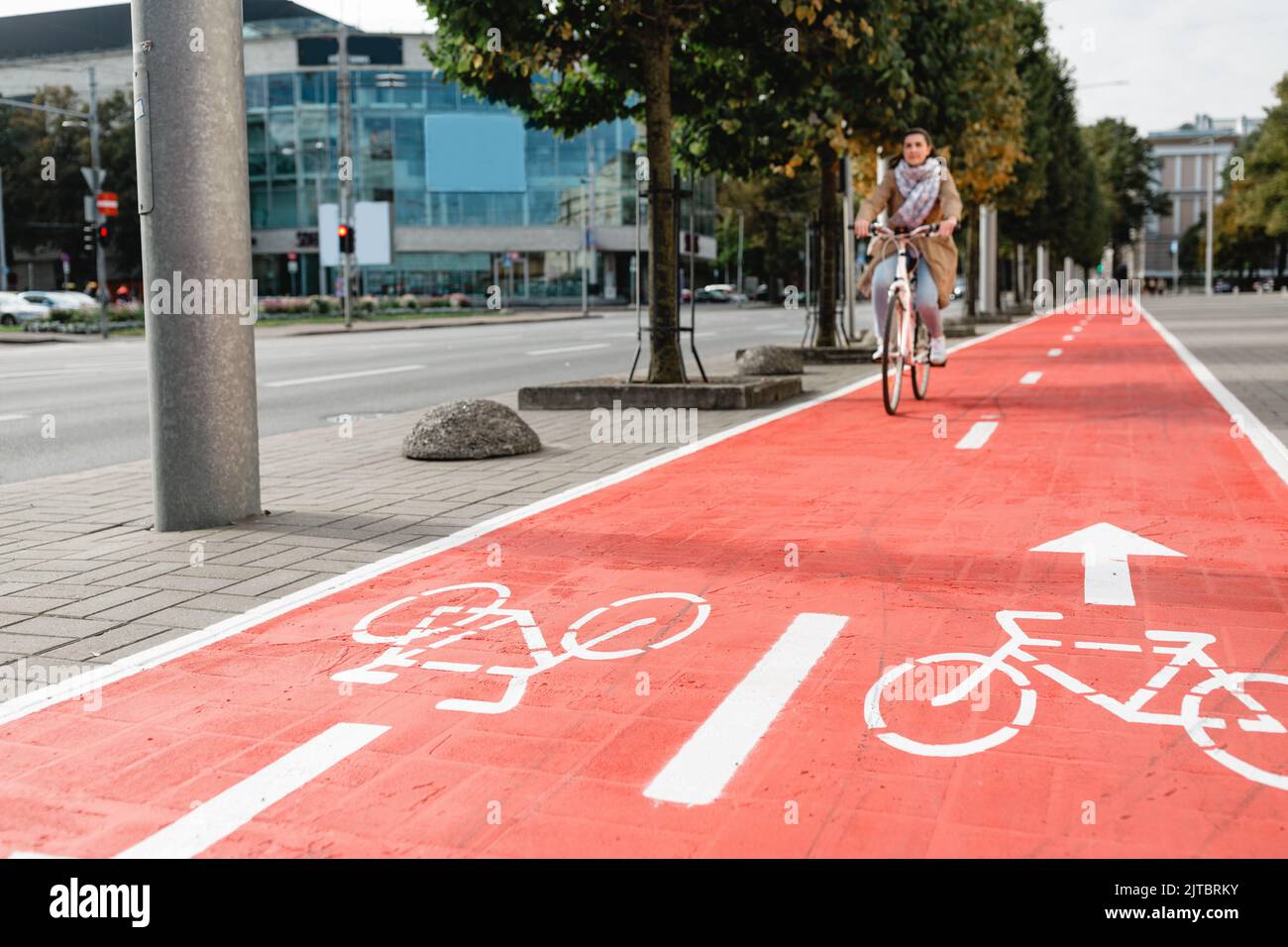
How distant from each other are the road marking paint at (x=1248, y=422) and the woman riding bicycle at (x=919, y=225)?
2.51 metres

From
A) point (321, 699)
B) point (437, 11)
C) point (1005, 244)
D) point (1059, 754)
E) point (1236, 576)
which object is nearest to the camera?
point (1059, 754)

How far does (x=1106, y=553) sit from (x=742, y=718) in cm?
268

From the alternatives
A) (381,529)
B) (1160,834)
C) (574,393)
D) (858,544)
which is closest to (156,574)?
(381,529)

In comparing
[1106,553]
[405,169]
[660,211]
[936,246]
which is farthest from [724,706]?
[405,169]

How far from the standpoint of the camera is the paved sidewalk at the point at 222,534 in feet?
16.4

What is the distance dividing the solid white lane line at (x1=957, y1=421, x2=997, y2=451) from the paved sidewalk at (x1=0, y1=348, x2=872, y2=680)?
6.56ft

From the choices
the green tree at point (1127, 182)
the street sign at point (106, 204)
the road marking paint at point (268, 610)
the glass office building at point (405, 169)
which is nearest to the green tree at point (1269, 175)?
the green tree at point (1127, 182)

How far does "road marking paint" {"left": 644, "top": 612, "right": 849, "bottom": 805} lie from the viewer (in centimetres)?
327

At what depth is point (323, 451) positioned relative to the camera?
1026 centimetres

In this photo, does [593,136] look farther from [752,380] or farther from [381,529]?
[381,529]

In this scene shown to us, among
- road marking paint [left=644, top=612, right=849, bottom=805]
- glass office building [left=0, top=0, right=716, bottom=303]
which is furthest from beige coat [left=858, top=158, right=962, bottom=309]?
glass office building [left=0, top=0, right=716, bottom=303]

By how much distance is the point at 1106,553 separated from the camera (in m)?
5.84

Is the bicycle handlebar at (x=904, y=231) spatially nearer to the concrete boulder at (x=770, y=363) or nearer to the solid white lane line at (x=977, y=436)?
the solid white lane line at (x=977, y=436)

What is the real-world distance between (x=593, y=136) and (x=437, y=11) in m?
72.0
